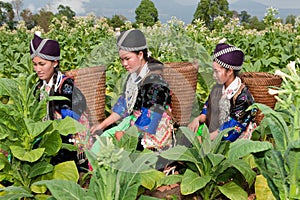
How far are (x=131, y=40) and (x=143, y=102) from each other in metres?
0.59

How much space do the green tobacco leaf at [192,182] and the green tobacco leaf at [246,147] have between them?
42 centimetres

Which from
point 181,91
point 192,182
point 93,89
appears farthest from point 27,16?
point 192,182

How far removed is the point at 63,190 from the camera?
2604mm

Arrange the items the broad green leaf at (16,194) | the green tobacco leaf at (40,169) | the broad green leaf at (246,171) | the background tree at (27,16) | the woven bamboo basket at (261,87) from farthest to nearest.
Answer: the background tree at (27,16), the woven bamboo basket at (261,87), the green tobacco leaf at (40,169), the broad green leaf at (246,171), the broad green leaf at (16,194)

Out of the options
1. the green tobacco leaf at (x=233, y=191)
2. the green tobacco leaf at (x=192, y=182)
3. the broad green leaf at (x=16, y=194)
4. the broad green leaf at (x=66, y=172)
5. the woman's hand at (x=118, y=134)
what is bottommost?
the broad green leaf at (x=16, y=194)

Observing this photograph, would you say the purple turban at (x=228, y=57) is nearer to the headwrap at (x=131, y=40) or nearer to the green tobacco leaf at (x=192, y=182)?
the headwrap at (x=131, y=40)

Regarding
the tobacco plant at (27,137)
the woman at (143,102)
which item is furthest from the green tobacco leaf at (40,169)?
the woman at (143,102)

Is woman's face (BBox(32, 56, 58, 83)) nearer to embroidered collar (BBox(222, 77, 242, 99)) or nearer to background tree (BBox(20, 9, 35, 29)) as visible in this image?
embroidered collar (BBox(222, 77, 242, 99))

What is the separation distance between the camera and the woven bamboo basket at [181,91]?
10.4 feet

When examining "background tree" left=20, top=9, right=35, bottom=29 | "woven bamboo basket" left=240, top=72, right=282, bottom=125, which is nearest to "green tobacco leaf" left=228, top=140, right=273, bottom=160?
"woven bamboo basket" left=240, top=72, right=282, bottom=125

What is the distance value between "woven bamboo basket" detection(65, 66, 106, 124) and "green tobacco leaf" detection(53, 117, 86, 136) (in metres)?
0.18

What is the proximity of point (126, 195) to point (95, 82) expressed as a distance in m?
1.40

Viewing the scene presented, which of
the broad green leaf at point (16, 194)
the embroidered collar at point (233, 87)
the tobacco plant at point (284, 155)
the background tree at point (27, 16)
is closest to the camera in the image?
the tobacco plant at point (284, 155)

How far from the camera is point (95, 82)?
3727mm
